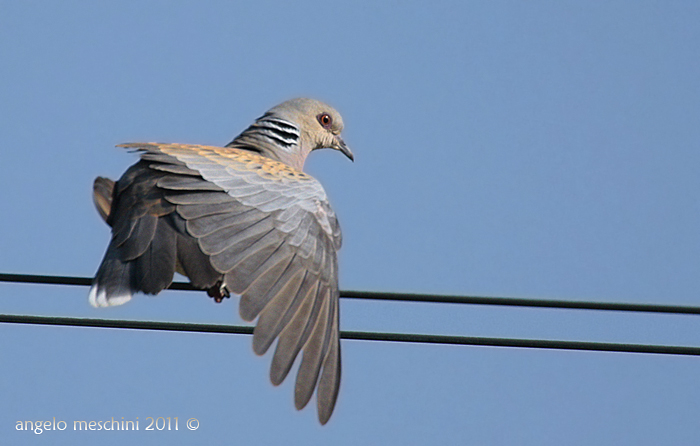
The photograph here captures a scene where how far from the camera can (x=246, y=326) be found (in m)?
5.65

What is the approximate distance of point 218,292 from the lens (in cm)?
675

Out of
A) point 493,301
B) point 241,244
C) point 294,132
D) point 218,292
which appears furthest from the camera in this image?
point 294,132

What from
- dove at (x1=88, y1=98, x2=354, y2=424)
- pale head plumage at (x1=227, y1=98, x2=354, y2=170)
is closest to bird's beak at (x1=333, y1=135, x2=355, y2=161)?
pale head plumage at (x1=227, y1=98, x2=354, y2=170)


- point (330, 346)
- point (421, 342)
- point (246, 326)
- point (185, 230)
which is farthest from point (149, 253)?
point (421, 342)

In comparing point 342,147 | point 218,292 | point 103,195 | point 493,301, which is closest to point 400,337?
point 493,301

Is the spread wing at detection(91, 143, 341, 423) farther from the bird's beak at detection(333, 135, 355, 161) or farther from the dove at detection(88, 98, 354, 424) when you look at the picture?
the bird's beak at detection(333, 135, 355, 161)

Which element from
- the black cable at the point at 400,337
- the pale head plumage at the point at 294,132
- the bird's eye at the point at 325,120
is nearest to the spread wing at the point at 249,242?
the black cable at the point at 400,337

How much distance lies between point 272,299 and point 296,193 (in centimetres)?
Answer: 97

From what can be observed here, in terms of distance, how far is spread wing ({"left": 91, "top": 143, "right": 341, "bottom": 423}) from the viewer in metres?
5.61

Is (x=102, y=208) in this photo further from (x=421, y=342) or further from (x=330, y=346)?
(x=421, y=342)

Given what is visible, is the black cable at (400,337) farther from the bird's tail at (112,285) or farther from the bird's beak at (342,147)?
the bird's beak at (342,147)

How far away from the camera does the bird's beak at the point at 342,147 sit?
29.5ft

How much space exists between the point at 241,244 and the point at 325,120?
3.13 m

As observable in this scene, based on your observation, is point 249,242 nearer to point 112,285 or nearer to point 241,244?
point 241,244
